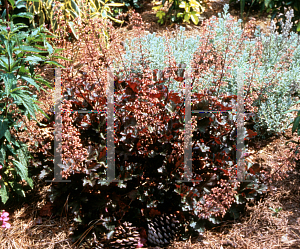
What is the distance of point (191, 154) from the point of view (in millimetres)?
2395

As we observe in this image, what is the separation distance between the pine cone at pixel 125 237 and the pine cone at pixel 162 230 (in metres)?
0.11

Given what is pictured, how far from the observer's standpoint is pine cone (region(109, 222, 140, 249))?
89.5 inches

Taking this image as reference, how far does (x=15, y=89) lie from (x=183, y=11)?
3.82 m

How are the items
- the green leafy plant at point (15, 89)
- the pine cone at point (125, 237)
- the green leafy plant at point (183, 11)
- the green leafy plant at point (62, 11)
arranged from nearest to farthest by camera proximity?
1. the green leafy plant at point (15, 89)
2. the pine cone at point (125, 237)
3. the green leafy plant at point (62, 11)
4. the green leafy plant at point (183, 11)

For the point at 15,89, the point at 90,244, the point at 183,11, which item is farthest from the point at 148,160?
the point at 183,11

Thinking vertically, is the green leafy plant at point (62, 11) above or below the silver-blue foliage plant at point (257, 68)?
above

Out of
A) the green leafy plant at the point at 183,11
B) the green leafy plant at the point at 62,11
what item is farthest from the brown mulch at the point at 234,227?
the green leafy plant at the point at 183,11

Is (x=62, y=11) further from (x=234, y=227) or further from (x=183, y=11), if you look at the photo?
(x=234, y=227)

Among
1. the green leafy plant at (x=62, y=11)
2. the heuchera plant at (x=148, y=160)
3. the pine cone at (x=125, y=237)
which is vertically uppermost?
the green leafy plant at (x=62, y=11)

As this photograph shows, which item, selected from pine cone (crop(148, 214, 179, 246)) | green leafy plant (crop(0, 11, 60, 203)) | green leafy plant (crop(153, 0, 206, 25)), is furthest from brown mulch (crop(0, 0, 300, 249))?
green leafy plant (crop(153, 0, 206, 25))

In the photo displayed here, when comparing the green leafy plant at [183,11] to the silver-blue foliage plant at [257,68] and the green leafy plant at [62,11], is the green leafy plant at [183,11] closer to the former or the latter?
the silver-blue foliage plant at [257,68]

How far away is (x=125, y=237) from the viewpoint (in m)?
2.29

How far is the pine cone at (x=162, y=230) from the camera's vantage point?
2.31m

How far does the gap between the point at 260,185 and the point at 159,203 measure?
83 cm
